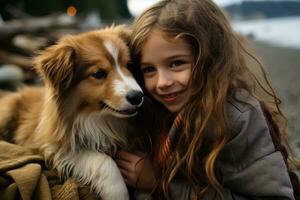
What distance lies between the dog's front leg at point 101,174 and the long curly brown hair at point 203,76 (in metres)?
0.32

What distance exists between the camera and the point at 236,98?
128 inches

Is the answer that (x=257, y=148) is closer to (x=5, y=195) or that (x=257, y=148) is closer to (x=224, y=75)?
(x=224, y=75)

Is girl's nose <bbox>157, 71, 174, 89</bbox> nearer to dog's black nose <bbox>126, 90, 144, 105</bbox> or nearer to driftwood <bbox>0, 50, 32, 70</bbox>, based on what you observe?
dog's black nose <bbox>126, 90, 144, 105</bbox>

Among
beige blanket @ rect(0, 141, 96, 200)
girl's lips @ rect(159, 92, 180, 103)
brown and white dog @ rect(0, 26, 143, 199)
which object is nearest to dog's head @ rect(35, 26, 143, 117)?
brown and white dog @ rect(0, 26, 143, 199)

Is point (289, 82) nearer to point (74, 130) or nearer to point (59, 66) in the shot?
point (74, 130)

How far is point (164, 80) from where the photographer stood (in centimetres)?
332

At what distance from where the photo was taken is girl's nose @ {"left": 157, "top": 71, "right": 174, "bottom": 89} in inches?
131

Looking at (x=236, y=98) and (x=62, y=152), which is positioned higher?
(x=236, y=98)

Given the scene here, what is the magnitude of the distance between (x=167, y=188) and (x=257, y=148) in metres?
0.65

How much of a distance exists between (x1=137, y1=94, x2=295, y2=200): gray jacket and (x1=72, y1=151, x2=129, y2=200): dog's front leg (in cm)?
47

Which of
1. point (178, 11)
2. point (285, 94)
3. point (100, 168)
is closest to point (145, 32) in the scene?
point (178, 11)

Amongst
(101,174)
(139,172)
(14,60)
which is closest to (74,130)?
(101,174)

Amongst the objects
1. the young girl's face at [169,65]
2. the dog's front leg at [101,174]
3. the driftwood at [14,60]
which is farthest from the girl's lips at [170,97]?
the driftwood at [14,60]

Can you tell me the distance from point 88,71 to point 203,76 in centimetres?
84
